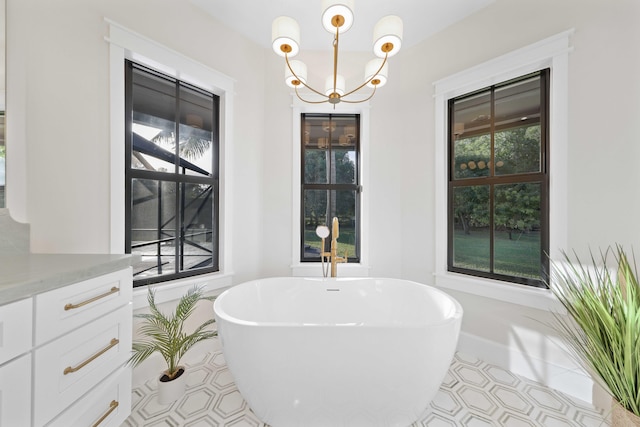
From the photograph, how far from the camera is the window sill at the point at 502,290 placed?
1707 millimetres

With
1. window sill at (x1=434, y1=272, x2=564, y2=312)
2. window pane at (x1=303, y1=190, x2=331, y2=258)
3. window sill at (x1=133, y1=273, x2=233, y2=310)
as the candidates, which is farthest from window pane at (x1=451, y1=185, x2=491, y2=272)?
window sill at (x1=133, y1=273, x2=233, y2=310)

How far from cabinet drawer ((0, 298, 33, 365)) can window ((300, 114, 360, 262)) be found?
75.0 inches

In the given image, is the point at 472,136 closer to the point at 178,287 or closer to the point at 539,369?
the point at 539,369

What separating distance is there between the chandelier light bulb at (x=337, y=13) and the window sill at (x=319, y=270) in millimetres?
1828

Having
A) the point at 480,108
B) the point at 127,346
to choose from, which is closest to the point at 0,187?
the point at 127,346

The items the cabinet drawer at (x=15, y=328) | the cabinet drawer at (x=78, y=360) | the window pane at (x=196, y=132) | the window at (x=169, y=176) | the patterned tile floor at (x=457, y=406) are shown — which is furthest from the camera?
the window pane at (x=196, y=132)

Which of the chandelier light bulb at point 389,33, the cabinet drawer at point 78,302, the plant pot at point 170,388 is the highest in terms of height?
the chandelier light bulb at point 389,33

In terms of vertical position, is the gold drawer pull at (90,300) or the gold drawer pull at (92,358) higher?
the gold drawer pull at (90,300)

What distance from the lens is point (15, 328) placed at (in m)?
0.73

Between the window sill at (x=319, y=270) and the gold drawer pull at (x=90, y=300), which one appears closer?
the gold drawer pull at (x=90, y=300)

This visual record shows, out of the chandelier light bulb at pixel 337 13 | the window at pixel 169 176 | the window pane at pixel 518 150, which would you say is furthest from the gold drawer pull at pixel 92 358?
the window pane at pixel 518 150

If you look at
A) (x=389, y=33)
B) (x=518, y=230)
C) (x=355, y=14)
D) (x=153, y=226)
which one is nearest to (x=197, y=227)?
(x=153, y=226)

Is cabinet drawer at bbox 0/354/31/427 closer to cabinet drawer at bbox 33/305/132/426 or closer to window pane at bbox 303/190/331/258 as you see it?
cabinet drawer at bbox 33/305/132/426

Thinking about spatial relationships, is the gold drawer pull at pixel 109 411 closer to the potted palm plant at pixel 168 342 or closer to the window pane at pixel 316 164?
the potted palm plant at pixel 168 342
